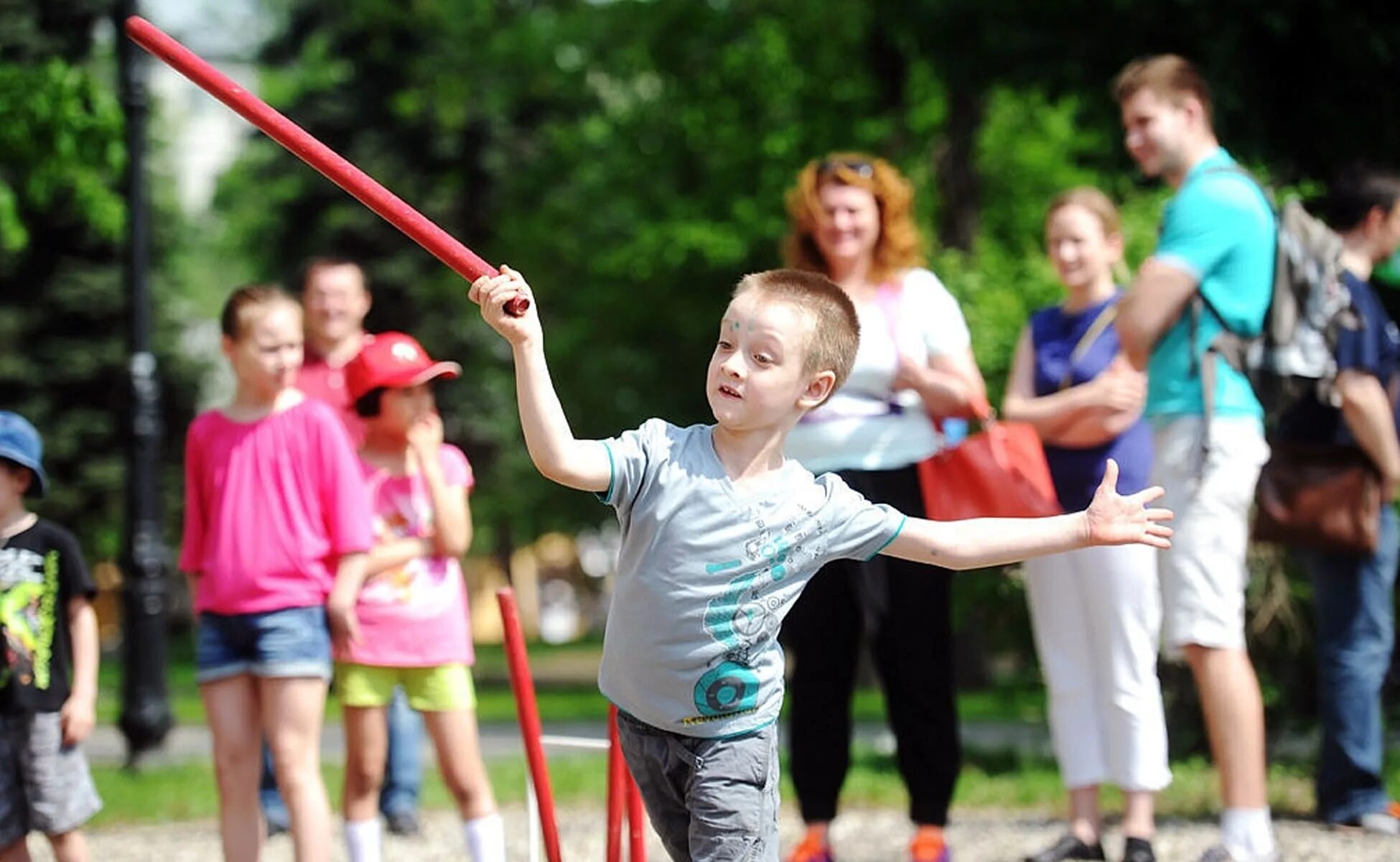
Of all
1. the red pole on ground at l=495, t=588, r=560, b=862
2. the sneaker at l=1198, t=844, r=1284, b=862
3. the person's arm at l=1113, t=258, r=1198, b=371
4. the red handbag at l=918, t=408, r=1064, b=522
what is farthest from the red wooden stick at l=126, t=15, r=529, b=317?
the sneaker at l=1198, t=844, r=1284, b=862

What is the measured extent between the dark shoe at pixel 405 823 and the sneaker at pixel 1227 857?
10.4 feet

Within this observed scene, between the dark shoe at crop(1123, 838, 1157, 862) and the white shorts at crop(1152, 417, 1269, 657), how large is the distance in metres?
0.57

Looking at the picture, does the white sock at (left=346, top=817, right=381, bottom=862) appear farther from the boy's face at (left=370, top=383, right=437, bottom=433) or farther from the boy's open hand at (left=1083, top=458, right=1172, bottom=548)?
the boy's open hand at (left=1083, top=458, right=1172, bottom=548)

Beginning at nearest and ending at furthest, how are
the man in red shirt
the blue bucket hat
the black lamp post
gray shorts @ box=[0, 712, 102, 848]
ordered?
1. gray shorts @ box=[0, 712, 102, 848]
2. the blue bucket hat
3. the man in red shirt
4. the black lamp post

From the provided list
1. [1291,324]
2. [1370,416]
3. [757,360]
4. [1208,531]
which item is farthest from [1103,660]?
[757,360]

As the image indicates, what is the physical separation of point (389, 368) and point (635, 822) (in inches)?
69.6

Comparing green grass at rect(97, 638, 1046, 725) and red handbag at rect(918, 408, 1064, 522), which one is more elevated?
red handbag at rect(918, 408, 1064, 522)

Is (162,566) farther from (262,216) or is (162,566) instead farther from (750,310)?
(262,216)

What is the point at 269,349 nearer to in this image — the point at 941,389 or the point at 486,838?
the point at 486,838

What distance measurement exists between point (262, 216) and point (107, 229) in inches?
880

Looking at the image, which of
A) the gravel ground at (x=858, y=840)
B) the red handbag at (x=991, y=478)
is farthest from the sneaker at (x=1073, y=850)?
the red handbag at (x=991, y=478)

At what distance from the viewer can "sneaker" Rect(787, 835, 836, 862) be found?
5363 mm

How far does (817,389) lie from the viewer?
3795mm

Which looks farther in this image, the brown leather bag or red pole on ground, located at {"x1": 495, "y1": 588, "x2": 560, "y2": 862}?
the brown leather bag
